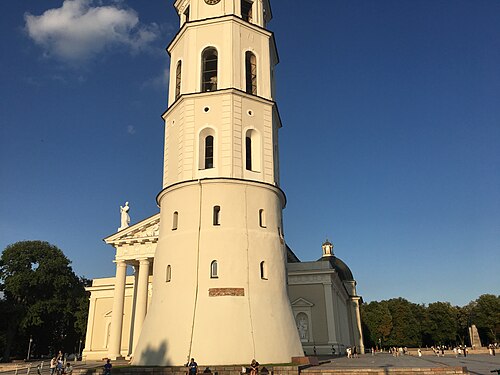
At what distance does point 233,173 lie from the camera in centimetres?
2348

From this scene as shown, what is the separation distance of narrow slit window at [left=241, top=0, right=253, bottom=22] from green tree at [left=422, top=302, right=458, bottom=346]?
85.5 meters

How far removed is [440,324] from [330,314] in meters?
60.2

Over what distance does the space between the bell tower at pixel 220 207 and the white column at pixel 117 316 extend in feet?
61.0

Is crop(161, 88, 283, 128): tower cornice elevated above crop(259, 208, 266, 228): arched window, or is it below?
above

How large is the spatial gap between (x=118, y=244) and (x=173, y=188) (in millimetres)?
21216

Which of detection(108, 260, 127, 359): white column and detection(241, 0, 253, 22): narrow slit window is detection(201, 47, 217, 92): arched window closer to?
detection(241, 0, 253, 22): narrow slit window

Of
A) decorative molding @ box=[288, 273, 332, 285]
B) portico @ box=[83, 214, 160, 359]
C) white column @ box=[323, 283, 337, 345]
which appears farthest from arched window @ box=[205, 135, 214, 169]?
white column @ box=[323, 283, 337, 345]

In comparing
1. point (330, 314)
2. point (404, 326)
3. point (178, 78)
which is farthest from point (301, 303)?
point (404, 326)

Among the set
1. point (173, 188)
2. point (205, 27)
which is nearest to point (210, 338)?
point (173, 188)

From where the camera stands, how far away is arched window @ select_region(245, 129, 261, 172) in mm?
24750

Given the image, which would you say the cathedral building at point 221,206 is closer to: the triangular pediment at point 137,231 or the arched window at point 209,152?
the arched window at point 209,152

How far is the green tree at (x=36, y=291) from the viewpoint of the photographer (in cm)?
5372

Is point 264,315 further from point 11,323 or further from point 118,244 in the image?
point 11,323

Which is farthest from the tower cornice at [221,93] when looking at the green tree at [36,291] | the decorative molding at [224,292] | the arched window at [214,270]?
the green tree at [36,291]
